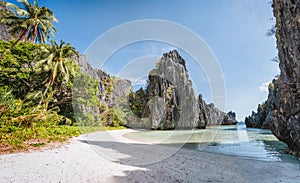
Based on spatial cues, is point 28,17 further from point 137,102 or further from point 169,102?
point 169,102

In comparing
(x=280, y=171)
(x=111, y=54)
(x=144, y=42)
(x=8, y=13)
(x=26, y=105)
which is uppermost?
(x=8, y=13)

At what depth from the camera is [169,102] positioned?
4719 cm

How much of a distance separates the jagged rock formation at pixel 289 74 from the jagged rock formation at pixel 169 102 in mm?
33124

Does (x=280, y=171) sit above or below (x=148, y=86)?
below

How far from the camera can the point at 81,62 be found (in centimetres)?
3192

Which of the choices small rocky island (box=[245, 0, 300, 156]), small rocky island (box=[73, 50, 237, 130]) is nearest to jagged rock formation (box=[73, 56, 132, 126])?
small rocky island (box=[73, 50, 237, 130])

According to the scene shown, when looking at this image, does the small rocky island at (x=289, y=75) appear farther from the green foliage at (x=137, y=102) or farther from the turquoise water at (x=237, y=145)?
the green foliage at (x=137, y=102)

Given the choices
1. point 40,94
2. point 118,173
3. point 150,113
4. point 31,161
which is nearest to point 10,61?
point 40,94

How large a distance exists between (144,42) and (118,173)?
8104mm

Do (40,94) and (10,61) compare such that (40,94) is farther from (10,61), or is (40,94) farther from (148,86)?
(148,86)

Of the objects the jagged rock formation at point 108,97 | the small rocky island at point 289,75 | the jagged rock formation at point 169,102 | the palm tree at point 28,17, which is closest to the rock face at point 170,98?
the jagged rock formation at point 169,102

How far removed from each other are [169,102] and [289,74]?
1436 inches

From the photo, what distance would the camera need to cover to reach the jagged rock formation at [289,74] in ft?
31.2

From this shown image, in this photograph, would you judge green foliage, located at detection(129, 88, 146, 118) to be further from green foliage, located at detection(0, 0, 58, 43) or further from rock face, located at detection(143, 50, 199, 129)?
green foliage, located at detection(0, 0, 58, 43)
